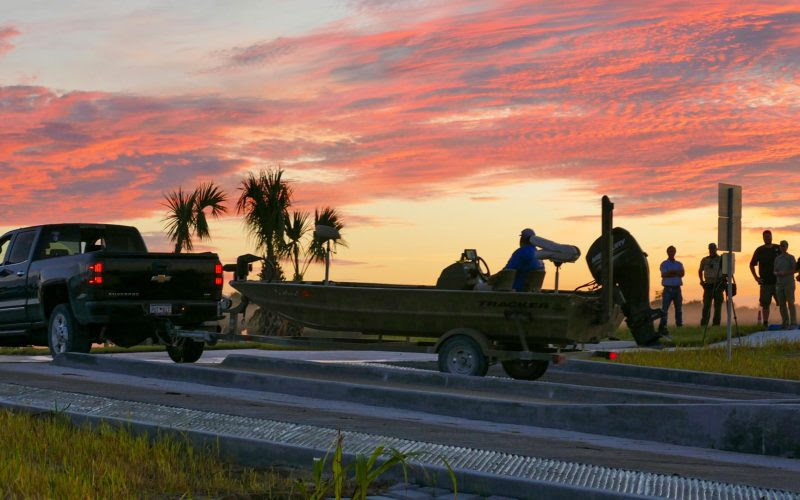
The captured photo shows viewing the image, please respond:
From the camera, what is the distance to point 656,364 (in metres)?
19.2

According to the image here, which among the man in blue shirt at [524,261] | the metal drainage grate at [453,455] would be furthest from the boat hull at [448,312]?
the metal drainage grate at [453,455]

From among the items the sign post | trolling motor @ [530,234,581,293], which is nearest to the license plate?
trolling motor @ [530,234,581,293]

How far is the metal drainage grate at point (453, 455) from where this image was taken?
6891mm

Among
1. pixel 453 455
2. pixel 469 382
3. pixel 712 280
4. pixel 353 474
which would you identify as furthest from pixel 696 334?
pixel 353 474

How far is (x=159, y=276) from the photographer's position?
1675 centimetres

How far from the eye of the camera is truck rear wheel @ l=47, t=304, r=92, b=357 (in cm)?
1689

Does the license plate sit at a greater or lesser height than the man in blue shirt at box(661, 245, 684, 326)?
lesser

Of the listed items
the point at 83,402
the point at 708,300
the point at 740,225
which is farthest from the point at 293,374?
the point at 708,300

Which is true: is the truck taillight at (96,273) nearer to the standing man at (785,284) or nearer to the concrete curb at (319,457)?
the concrete curb at (319,457)

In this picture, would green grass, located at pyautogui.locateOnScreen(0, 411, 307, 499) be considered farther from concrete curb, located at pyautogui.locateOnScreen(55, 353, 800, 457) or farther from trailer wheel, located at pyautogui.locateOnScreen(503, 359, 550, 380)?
trailer wheel, located at pyautogui.locateOnScreen(503, 359, 550, 380)

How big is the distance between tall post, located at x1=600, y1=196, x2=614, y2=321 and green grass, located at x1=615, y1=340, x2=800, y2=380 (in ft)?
11.6

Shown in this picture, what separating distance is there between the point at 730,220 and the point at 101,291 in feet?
39.1

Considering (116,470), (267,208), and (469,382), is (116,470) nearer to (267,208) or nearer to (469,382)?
(469,382)

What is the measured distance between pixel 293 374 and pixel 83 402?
5371 millimetres
